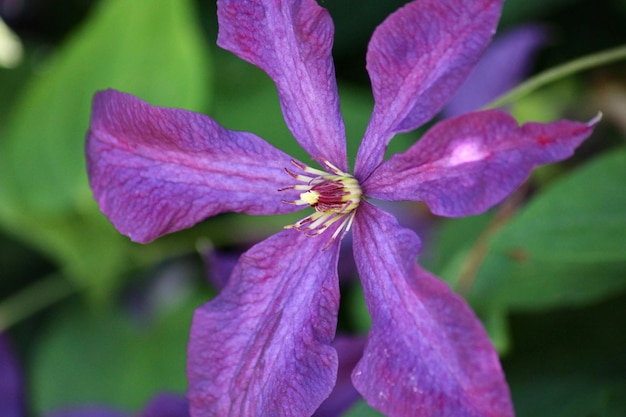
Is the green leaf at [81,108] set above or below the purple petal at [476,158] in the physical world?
below

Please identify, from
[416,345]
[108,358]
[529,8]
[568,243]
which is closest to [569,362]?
[568,243]

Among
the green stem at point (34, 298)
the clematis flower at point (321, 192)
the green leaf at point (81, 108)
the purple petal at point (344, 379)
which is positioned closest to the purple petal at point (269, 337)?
the clematis flower at point (321, 192)

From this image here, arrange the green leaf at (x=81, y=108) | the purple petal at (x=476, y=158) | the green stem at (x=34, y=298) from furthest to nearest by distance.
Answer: the green stem at (x=34, y=298)
the green leaf at (x=81, y=108)
the purple petal at (x=476, y=158)

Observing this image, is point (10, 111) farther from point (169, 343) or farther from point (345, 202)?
point (345, 202)


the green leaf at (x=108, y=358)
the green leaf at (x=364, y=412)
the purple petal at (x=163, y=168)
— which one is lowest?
the green leaf at (x=108, y=358)

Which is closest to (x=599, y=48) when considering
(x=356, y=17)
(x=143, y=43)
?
(x=356, y=17)

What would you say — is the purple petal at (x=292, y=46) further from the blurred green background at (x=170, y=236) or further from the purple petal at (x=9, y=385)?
the purple petal at (x=9, y=385)

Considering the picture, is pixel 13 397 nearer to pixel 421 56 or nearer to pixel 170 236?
pixel 170 236
